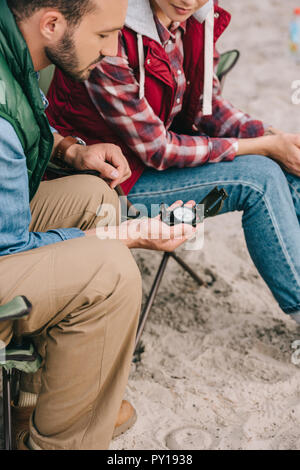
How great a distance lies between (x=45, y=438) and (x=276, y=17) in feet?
18.0

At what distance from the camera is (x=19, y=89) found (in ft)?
5.32

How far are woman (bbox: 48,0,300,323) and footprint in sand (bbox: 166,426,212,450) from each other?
0.61 m

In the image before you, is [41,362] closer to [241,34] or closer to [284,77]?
[284,77]

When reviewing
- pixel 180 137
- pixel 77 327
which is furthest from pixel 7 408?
pixel 180 137

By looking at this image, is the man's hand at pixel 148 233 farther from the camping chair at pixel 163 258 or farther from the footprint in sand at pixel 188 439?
the footprint in sand at pixel 188 439

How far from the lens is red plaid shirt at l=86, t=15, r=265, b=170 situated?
211 centimetres

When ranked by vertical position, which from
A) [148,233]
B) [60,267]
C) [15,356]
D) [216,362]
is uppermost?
[60,267]

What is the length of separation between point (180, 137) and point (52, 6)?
2.98ft

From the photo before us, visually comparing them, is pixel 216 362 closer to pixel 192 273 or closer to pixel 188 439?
pixel 188 439

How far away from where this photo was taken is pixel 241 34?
5637 mm

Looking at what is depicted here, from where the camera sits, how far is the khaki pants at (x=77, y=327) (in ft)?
5.23

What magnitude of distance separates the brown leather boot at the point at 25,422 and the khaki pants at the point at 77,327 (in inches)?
8.8
